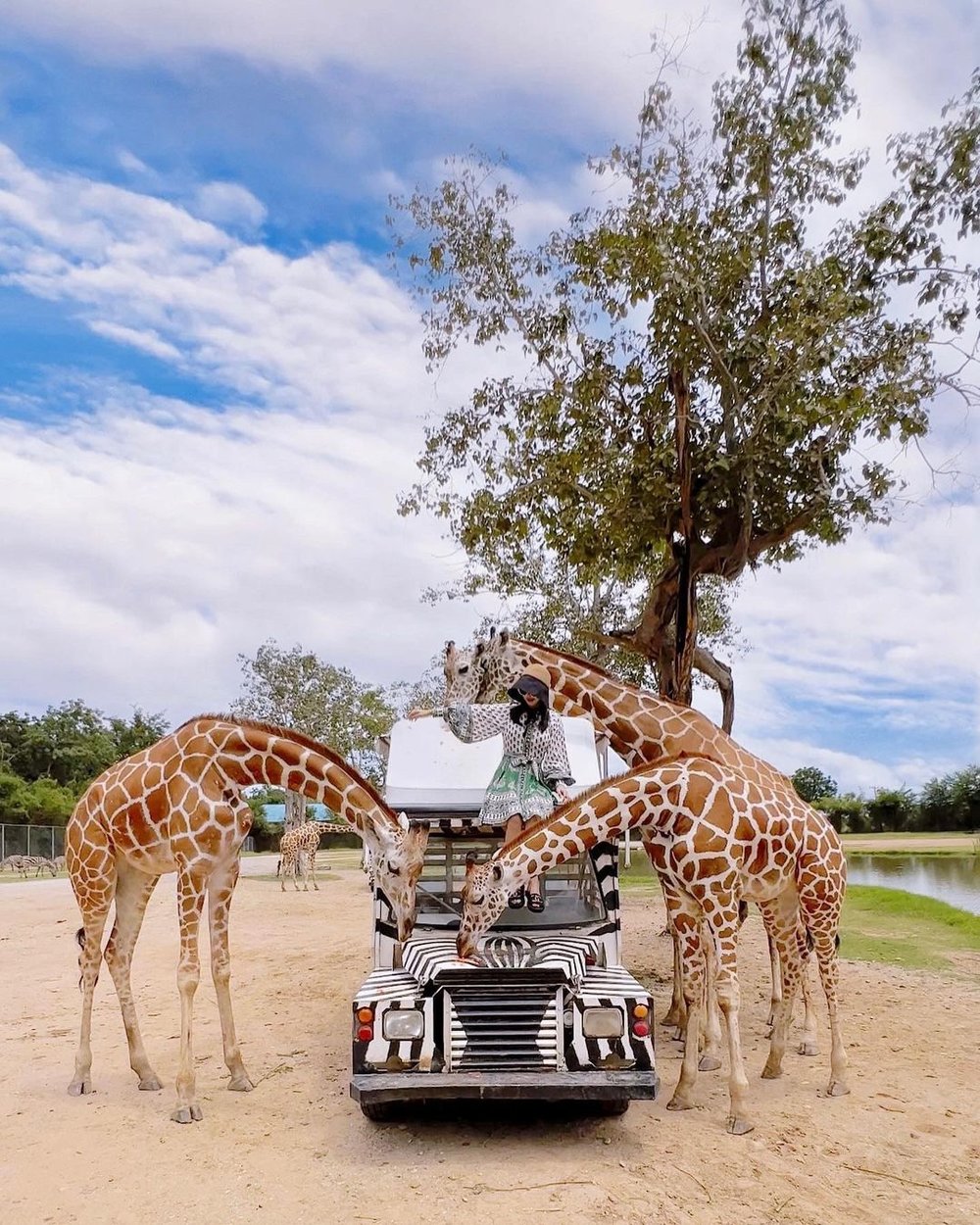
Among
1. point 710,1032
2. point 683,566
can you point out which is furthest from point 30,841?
point 710,1032

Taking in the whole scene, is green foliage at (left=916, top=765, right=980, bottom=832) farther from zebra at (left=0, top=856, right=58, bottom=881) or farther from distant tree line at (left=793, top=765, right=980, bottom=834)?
zebra at (left=0, top=856, right=58, bottom=881)

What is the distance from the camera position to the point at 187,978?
6695 millimetres

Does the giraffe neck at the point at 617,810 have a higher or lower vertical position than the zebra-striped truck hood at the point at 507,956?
higher

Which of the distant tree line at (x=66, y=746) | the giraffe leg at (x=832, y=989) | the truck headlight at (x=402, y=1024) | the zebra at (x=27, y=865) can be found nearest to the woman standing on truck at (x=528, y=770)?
the truck headlight at (x=402, y=1024)

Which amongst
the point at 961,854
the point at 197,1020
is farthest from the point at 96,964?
the point at 961,854

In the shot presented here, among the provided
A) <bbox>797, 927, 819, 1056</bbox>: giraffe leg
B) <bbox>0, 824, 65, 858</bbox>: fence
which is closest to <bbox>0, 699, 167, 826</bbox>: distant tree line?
<bbox>0, 824, 65, 858</bbox>: fence

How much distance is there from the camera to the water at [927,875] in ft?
83.7

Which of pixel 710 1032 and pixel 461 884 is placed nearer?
pixel 461 884

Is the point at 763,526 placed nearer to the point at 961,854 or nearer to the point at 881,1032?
the point at 881,1032

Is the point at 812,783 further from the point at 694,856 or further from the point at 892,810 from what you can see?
the point at 694,856

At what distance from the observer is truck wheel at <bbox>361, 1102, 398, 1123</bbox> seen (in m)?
6.13

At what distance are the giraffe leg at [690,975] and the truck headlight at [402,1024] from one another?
2.06 metres

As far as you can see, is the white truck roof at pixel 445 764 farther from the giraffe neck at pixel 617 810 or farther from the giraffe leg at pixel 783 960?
the giraffe leg at pixel 783 960

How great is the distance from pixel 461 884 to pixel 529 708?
1379 mm
